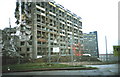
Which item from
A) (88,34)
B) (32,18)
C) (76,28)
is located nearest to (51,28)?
(32,18)

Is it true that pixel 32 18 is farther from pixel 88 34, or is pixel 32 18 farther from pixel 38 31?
pixel 88 34

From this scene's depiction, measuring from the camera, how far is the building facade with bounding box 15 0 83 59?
3058cm

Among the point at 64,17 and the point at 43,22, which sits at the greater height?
the point at 64,17

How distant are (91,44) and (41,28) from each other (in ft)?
66.5

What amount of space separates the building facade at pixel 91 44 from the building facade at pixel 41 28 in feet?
19.7

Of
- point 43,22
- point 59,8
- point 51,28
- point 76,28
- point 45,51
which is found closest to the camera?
point 45,51

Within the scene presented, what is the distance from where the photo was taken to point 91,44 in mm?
46062

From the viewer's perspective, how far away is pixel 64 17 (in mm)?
43062

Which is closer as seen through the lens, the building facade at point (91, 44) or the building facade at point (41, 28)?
the building facade at point (41, 28)

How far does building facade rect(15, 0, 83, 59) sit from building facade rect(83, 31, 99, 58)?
19.7ft

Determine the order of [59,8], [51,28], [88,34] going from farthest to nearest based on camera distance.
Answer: [88,34] → [59,8] → [51,28]

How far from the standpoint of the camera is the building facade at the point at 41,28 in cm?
3058

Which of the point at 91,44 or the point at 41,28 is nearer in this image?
the point at 41,28

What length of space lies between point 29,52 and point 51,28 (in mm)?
9374
